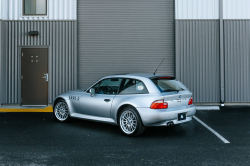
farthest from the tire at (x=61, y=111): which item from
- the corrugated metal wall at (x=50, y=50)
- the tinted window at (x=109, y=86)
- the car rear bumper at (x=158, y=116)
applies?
the corrugated metal wall at (x=50, y=50)

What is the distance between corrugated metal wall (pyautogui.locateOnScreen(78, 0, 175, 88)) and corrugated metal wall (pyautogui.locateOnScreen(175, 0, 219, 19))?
0.36 metres

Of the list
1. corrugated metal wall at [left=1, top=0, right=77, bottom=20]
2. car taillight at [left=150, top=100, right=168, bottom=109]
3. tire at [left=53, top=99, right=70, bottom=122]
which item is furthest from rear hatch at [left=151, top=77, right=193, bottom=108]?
corrugated metal wall at [left=1, top=0, right=77, bottom=20]

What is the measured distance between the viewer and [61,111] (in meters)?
7.68

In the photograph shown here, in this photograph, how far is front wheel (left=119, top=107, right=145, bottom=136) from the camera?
5.86 metres

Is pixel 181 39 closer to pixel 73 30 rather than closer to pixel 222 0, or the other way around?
pixel 222 0

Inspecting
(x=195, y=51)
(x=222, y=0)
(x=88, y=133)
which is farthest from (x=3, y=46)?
(x=222, y=0)

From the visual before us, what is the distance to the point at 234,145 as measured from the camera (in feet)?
17.3

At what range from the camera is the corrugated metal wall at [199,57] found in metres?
11.4

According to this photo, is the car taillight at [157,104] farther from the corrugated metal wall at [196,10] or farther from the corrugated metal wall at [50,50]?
the corrugated metal wall at [196,10]

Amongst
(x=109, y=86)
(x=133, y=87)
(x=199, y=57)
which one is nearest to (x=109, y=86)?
(x=109, y=86)

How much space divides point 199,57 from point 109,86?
614 centimetres

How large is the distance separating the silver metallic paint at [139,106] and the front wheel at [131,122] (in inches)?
4.8

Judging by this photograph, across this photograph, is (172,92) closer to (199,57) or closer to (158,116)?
(158,116)

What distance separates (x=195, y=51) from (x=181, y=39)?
823 mm
